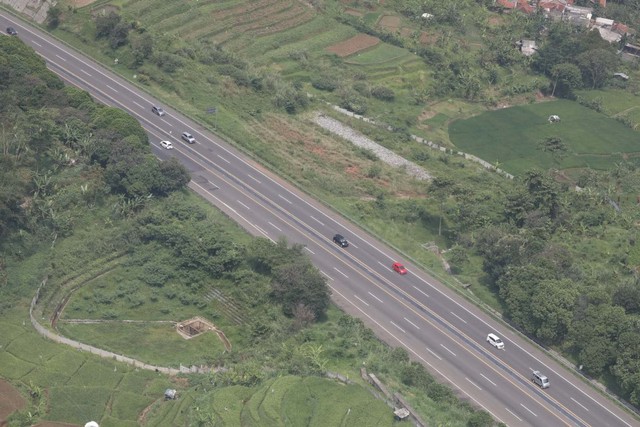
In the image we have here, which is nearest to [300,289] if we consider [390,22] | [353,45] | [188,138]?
[188,138]

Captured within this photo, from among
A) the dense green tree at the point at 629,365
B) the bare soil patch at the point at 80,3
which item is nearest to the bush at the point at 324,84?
the bare soil patch at the point at 80,3

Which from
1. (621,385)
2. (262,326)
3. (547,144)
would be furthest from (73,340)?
(547,144)

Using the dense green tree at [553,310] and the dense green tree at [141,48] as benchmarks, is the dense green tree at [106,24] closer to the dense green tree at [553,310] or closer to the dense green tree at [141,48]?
the dense green tree at [141,48]

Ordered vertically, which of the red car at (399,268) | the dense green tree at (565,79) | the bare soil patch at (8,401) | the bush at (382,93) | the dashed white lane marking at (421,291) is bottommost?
the dense green tree at (565,79)

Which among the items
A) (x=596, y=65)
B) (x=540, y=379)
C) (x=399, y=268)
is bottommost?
(x=596, y=65)

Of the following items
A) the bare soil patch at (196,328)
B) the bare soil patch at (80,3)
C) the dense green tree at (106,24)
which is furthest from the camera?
the bare soil patch at (80,3)

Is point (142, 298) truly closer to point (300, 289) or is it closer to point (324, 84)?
point (300, 289)

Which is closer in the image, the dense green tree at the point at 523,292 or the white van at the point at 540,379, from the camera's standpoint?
the white van at the point at 540,379
